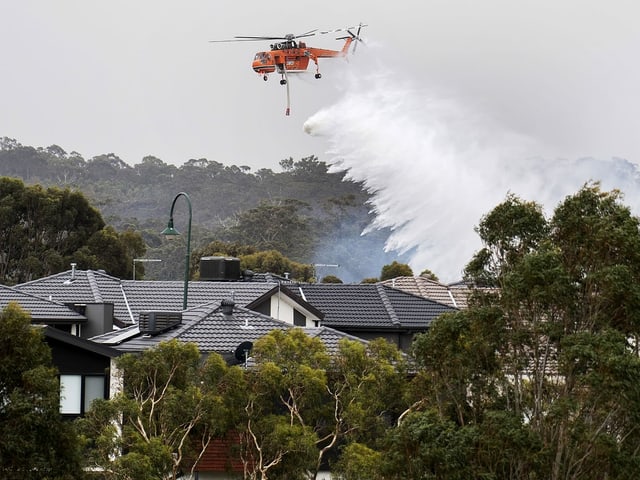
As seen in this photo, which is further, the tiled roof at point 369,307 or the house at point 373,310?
the tiled roof at point 369,307

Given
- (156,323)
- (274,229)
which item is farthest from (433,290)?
(274,229)

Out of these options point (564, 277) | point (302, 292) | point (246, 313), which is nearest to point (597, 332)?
point (564, 277)

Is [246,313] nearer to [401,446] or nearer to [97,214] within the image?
[401,446]

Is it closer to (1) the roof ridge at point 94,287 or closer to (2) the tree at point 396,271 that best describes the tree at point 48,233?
(2) the tree at point 396,271

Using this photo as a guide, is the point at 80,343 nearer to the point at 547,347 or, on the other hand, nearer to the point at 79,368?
Result: the point at 79,368

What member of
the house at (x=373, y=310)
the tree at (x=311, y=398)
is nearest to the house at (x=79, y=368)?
the tree at (x=311, y=398)

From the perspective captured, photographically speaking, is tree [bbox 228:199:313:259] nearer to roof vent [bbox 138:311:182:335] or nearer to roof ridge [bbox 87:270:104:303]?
roof ridge [bbox 87:270:104:303]
